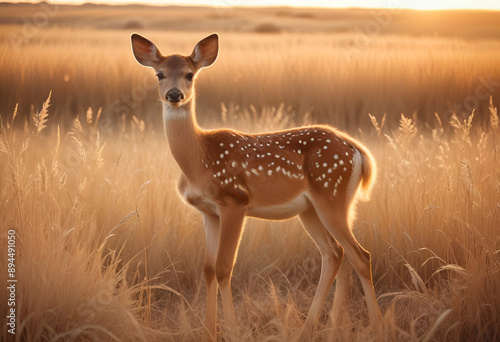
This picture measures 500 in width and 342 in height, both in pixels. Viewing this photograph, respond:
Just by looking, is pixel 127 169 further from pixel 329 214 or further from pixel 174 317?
pixel 329 214

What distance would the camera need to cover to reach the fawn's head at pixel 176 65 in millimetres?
4246

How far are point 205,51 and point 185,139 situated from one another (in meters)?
0.67

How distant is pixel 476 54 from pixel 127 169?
382 inches

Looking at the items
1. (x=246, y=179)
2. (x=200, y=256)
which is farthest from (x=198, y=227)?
(x=246, y=179)

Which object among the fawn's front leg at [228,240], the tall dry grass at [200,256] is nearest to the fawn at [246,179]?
the fawn's front leg at [228,240]

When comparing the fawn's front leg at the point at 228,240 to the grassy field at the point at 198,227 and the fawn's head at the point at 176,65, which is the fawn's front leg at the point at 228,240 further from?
the fawn's head at the point at 176,65

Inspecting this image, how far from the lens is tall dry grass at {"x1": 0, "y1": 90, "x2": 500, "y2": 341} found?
157 inches

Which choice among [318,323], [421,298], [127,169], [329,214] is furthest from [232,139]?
[127,169]

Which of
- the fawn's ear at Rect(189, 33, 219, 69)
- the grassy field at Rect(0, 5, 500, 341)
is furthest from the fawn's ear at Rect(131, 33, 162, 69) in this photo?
the grassy field at Rect(0, 5, 500, 341)

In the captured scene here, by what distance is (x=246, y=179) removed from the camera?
436cm

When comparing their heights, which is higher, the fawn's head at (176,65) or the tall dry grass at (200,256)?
the fawn's head at (176,65)

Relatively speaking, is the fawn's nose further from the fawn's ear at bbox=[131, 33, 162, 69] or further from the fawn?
the fawn's ear at bbox=[131, 33, 162, 69]

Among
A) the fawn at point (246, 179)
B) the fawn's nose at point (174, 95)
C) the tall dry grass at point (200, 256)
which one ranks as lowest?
the tall dry grass at point (200, 256)

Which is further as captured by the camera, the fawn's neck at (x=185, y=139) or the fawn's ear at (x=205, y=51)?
the fawn's ear at (x=205, y=51)
